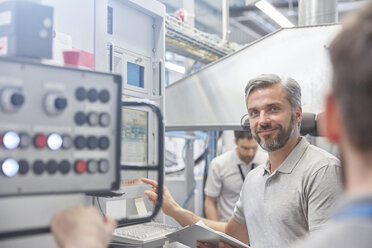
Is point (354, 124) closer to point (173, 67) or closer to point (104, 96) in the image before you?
point (104, 96)

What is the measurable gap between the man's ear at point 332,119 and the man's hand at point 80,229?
1.67ft

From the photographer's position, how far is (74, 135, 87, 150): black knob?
989 millimetres

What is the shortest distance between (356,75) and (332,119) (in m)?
0.12

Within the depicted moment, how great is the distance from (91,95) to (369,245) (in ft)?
2.16

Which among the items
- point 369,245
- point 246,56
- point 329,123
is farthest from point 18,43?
point 246,56

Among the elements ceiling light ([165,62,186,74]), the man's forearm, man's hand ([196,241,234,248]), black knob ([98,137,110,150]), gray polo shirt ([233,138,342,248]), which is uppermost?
ceiling light ([165,62,186,74])

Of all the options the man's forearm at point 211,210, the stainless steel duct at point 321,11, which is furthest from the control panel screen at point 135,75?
the man's forearm at point 211,210

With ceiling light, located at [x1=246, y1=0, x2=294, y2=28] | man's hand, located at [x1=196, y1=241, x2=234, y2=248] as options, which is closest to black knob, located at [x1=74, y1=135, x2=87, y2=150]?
man's hand, located at [x1=196, y1=241, x2=234, y2=248]

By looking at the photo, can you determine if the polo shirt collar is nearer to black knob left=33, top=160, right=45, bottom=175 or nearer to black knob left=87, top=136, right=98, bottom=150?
black knob left=87, top=136, right=98, bottom=150

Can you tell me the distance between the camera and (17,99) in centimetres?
91

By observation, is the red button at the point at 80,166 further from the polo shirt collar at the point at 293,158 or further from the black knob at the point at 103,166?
the polo shirt collar at the point at 293,158

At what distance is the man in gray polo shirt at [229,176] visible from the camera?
3398mm

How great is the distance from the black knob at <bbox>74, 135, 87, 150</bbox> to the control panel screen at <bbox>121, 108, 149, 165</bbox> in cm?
77

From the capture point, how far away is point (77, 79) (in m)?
0.99
